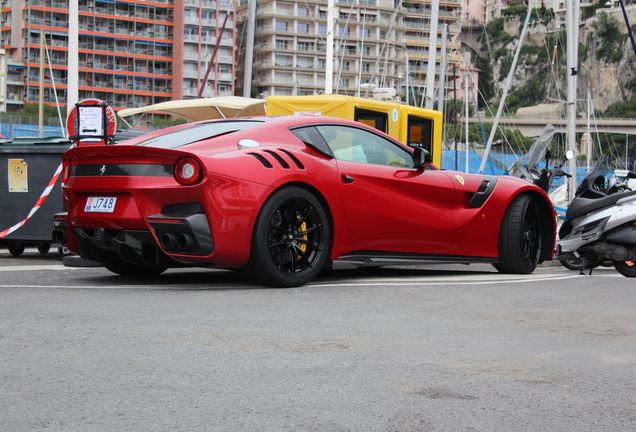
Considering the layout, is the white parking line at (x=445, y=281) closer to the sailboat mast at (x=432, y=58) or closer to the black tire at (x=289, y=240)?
the black tire at (x=289, y=240)

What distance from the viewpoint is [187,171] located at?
6.15 metres

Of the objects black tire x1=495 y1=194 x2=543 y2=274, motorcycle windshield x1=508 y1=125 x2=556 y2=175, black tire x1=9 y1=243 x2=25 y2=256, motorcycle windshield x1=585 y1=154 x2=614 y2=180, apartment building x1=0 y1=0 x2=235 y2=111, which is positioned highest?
apartment building x1=0 y1=0 x2=235 y2=111

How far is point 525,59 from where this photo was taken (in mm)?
177625

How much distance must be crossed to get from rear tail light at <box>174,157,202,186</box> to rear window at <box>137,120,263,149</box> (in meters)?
0.38

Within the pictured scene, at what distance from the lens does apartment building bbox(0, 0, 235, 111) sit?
4122 inches

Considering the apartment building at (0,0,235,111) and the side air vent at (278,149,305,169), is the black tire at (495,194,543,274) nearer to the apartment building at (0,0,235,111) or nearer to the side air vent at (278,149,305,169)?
the side air vent at (278,149,305,169)

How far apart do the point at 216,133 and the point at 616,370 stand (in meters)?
3.69

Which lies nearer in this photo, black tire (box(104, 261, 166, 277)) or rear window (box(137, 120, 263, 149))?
rear window (box(137, 120, 263, 149))

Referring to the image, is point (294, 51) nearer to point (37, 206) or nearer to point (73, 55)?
point (73, 55)

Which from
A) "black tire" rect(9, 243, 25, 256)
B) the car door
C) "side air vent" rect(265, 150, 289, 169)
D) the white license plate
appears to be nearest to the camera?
the white license plate

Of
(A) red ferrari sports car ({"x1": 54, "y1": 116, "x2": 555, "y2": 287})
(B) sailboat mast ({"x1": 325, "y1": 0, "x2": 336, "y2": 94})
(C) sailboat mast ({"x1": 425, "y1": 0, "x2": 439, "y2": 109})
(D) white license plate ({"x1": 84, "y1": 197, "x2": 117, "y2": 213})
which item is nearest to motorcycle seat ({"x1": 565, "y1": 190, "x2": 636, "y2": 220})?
(A) red ferrari sports car ({"x1": 54, "y1": 116, "x2": 555, "y2": 287})

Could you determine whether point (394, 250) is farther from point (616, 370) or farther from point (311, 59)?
point (311, 59)

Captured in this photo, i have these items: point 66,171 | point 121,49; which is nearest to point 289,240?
point 66,171

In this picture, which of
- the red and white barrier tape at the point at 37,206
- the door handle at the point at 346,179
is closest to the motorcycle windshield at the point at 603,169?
the door handle at the point at 346,179
